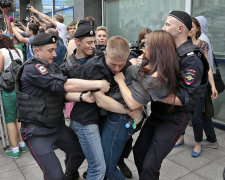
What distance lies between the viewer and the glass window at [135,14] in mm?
5594

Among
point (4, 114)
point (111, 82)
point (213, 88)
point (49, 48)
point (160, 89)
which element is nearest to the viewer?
point (160, 89)

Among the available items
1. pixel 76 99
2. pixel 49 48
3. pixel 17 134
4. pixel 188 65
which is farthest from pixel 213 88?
pixel 17 134

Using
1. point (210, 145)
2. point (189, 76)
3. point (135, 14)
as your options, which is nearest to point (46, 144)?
point (189, 76)

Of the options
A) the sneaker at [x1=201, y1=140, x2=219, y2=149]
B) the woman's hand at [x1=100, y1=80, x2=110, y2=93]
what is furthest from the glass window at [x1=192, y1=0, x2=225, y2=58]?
the woman's hand at [x1=100, y1=80, x2=110, y2=93]

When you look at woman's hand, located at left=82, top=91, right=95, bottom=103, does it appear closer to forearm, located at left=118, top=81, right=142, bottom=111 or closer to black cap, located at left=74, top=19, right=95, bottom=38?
forearm, located at left=118, top=81, right=142, bottom=111

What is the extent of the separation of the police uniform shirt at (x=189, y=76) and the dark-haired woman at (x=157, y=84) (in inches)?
2.4

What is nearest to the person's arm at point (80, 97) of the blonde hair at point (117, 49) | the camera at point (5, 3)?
the blonde hair at point (117, 49)

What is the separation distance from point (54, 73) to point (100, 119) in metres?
0.63

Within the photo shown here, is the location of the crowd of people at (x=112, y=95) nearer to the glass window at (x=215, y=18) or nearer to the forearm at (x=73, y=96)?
the forearm at (x=73, y=96)

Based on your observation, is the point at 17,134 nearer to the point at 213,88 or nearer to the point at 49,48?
the point at 49,48

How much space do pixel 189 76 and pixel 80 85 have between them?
937 millimetres

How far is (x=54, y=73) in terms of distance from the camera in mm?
2301

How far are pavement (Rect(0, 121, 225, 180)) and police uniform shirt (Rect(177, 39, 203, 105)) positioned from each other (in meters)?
1.52

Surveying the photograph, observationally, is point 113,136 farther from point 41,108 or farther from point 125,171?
point 125,171
